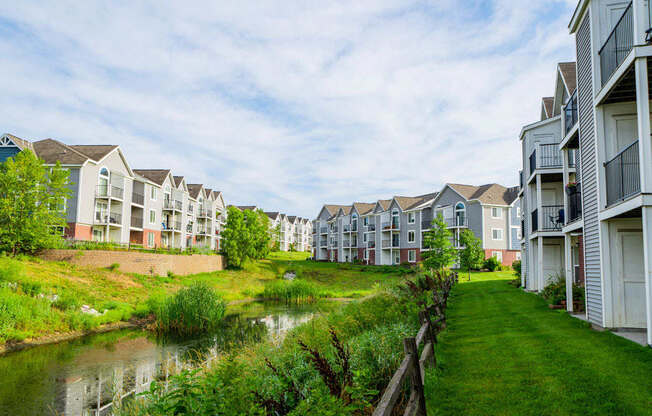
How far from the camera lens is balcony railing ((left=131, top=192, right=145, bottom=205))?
140 ft

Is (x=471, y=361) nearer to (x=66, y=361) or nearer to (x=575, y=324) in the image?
(x=575, y=324)

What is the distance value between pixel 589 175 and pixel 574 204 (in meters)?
3.23

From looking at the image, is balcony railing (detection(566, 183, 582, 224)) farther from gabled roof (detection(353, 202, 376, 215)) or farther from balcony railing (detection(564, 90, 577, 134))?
gabled roof (detection(353, 202, 376, 215))

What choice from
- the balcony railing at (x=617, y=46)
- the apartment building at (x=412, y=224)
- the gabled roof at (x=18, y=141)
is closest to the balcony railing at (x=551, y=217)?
the balcony railing at (x=617, y=46)

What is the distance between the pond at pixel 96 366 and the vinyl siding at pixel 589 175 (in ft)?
33.6

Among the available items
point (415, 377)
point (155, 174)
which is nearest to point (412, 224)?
point (155, 174)

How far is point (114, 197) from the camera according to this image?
3838 cm

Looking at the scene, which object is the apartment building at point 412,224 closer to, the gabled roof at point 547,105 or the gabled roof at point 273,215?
the gabled roof at point 547,105

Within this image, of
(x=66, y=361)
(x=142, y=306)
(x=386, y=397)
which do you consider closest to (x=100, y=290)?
(x=142, y=306)

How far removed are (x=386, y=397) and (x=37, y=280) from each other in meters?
22.7

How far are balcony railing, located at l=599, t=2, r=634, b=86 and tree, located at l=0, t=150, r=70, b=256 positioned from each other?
98.1 feet

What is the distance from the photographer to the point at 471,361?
812cm

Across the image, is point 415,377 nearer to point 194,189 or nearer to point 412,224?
point 412,224

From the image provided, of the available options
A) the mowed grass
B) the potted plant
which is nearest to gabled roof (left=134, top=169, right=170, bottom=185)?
the potted plant
